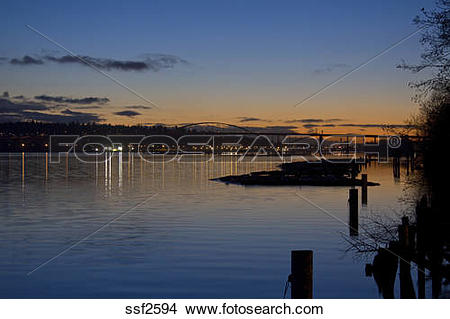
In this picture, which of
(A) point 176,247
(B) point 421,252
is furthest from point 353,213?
(B) point 421,252

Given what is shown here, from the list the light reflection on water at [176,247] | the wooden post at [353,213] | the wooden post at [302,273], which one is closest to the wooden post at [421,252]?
the light reflection on water at [176,247]

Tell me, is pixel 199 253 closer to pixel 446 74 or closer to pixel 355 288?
pixel 355 288

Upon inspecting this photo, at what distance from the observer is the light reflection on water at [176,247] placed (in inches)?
556

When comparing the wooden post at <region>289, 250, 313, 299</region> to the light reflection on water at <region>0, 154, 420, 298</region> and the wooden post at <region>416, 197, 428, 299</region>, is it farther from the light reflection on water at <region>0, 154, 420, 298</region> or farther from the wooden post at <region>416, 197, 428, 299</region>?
the wooden post at <region>416, 197, 428, 299</region>

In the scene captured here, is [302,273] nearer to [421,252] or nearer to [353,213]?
[421,252]

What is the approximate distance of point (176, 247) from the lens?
19.5 m

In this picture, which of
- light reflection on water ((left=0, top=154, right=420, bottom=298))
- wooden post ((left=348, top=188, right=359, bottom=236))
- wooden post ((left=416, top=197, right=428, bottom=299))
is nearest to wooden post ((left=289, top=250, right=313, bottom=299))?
light reflection on water ((left=0, top=154, right=420, bottom=298))

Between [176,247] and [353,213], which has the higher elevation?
→ [353,213]

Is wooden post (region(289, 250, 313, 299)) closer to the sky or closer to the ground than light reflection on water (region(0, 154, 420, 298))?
closer to the sky

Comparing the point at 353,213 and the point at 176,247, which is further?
the point at 353,213

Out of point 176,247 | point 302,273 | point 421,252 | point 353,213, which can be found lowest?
point 176,247

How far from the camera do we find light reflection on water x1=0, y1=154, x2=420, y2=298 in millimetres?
14133
